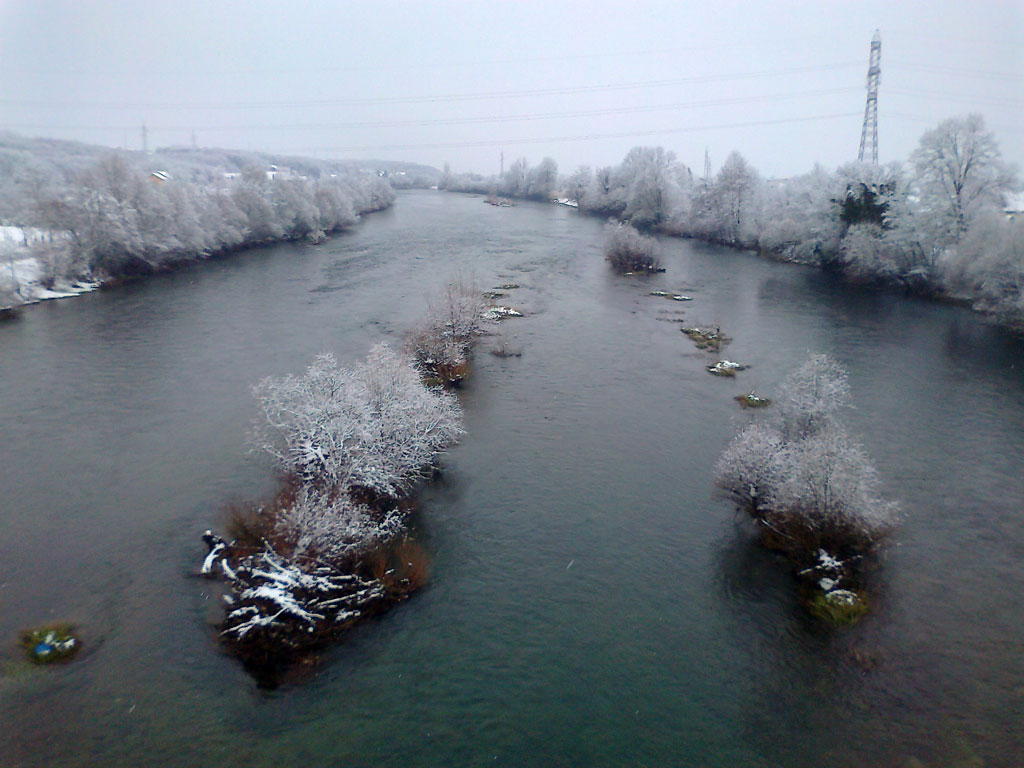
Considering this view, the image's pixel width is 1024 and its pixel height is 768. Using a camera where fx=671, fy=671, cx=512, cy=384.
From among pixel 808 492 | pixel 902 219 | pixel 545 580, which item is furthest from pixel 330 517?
pixel 902 219

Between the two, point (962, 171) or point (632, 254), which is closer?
point (962, 171)

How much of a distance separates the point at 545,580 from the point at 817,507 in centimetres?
664

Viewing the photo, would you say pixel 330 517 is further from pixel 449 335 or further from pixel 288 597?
pixel 449 335

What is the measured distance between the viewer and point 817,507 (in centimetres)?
1581


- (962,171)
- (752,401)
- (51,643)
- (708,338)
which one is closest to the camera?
(51,643)

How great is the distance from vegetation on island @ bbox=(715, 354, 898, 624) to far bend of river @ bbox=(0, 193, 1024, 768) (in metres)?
0.62

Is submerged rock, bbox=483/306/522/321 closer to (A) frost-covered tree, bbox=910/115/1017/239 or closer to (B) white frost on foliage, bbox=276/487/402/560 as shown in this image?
(B) white frost on foliage, bbox=276/487/402/560

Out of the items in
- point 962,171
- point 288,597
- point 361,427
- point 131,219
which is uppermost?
point 962,171

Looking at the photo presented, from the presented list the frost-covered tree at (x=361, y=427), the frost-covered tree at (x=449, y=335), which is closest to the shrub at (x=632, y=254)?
the frost-covered tree at (x=449, y=335)

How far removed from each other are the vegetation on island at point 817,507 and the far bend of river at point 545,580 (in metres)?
0.62

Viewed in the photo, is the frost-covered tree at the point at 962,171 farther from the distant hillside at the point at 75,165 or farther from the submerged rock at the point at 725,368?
the distant hillside at the point at 75,165

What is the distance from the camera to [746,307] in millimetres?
39469

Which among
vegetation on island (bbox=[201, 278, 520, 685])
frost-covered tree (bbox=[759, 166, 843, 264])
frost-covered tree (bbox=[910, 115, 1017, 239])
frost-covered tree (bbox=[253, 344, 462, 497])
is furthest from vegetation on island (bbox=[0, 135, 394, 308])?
frost-covered tree (bbox=[910, 115, 1017, 239])

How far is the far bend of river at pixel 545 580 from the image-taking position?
38.3ft
